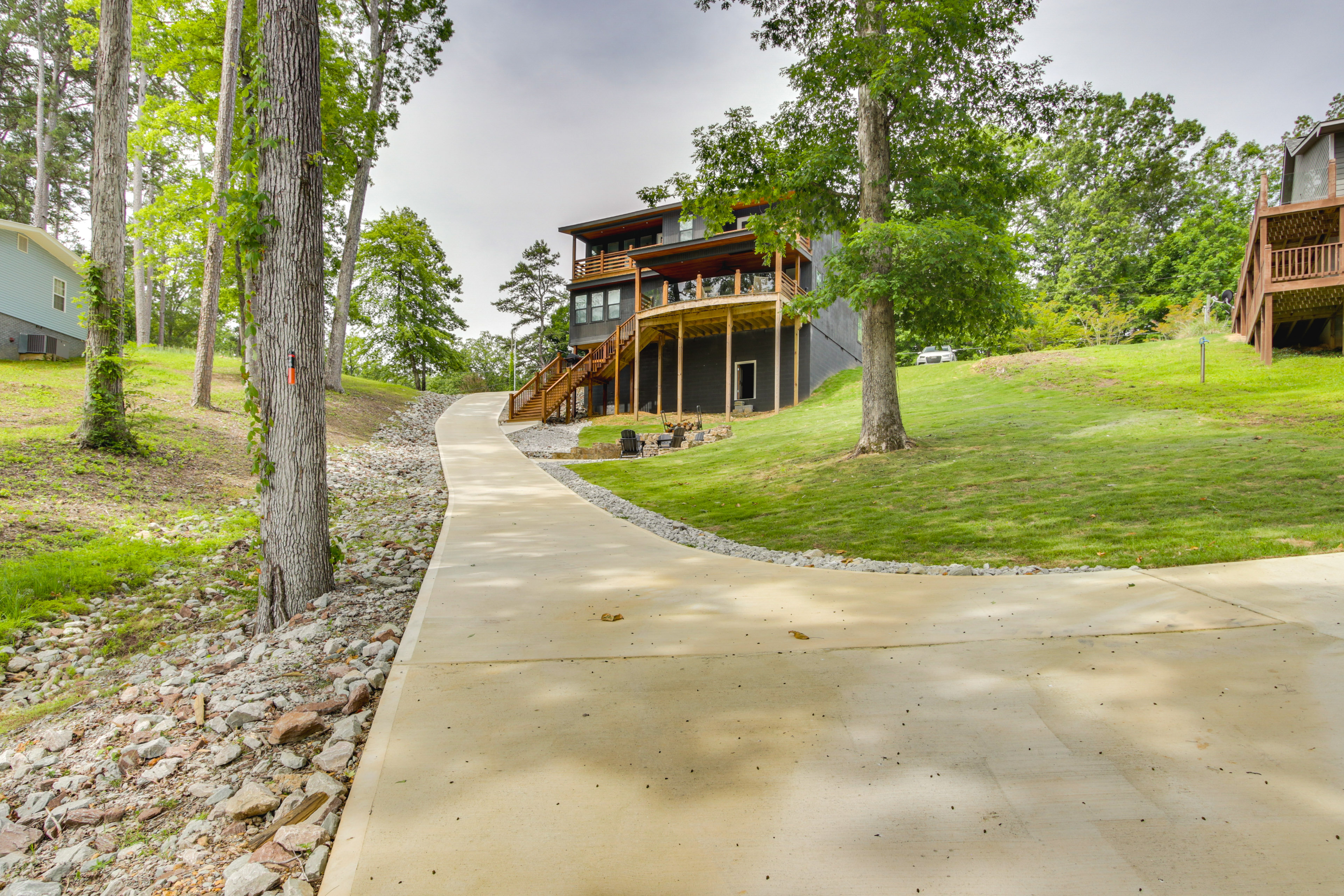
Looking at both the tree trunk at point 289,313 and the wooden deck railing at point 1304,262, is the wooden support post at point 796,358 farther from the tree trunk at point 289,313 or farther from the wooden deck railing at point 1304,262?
the tree trunk at point 289,313

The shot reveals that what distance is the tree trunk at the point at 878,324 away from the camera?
10.6m

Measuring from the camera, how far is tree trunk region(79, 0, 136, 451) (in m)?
8.49

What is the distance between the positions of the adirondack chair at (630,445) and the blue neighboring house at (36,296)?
16.0 meters

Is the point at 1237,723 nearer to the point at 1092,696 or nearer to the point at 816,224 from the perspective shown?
the point at 1092,696

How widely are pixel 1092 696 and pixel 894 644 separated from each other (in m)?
0.93

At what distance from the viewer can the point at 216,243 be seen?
13.4 m

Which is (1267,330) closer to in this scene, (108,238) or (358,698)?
(358,698)

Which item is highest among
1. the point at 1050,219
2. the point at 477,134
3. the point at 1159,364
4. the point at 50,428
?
the point at 1050,219

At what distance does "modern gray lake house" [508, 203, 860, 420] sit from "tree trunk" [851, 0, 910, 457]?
26.4 ft

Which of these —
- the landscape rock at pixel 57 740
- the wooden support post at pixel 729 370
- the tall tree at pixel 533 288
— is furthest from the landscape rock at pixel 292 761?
the tall tree at pixel 533 288

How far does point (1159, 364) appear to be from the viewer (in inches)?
671

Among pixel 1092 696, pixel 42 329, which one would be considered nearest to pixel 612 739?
pixel 1092 696

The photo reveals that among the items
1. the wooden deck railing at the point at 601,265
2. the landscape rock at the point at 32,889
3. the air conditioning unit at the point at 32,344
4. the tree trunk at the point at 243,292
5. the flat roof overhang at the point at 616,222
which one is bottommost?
the landscape rock at the point at 32,889

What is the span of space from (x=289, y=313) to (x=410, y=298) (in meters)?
33.0
